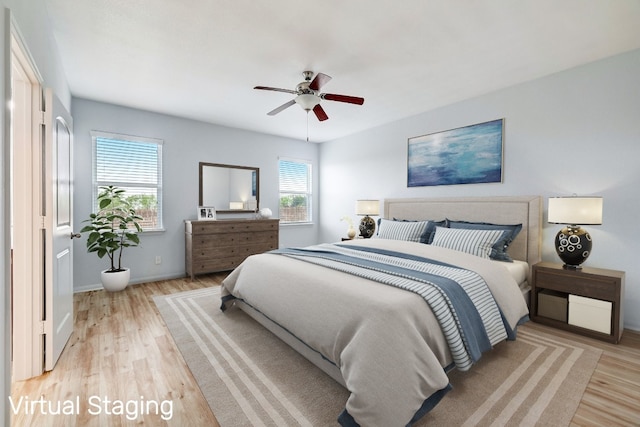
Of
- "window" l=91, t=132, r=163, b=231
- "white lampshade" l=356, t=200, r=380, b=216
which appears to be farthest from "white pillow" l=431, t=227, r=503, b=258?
"window" l=91, t=132, r=163, b=231

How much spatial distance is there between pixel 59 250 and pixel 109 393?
117 cm

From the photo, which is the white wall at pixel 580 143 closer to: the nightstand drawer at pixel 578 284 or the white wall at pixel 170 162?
the nightstand drawer at pixel 578 284

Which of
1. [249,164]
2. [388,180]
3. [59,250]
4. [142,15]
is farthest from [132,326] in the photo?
[388,180]

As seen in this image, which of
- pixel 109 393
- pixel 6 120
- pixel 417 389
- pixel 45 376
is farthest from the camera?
pixel 45 376

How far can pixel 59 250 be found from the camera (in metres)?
2.26

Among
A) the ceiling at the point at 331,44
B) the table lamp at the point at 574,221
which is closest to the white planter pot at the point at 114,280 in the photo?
the ceiling at the point at 331,44

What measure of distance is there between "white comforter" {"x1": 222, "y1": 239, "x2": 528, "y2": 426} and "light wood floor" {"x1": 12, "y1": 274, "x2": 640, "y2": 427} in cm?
64

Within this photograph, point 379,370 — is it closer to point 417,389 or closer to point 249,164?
point 417,389

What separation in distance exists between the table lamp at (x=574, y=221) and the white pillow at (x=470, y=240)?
0.51 metres

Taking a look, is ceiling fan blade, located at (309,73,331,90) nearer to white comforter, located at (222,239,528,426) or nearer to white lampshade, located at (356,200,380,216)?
white comforter, located at (222,239,528,426)

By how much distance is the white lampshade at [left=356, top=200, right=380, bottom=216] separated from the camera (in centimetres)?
485

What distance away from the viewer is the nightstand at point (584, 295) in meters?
2.49

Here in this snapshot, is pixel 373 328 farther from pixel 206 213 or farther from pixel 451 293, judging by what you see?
pixel 206 213

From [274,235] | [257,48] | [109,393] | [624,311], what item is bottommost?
[109,393]
